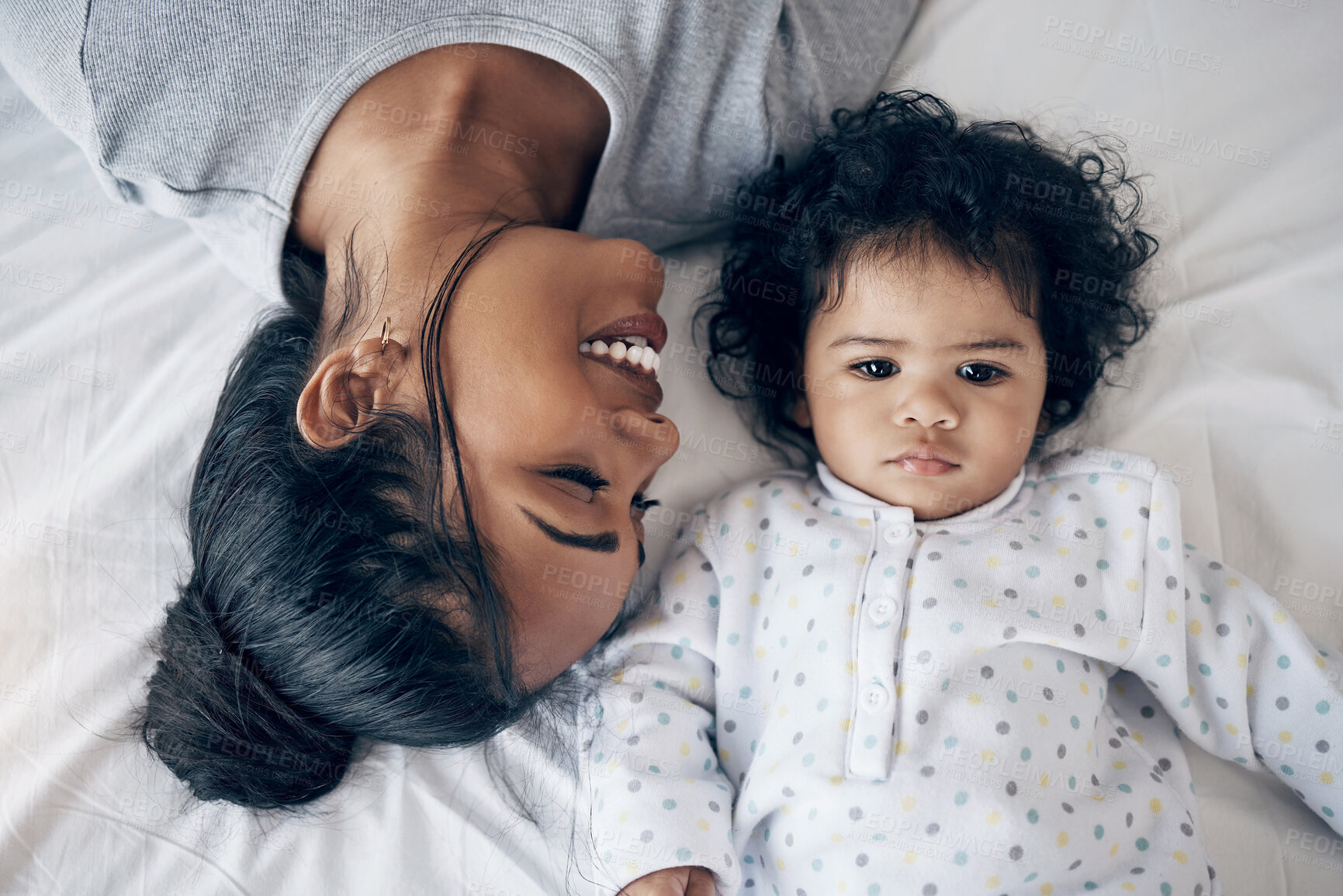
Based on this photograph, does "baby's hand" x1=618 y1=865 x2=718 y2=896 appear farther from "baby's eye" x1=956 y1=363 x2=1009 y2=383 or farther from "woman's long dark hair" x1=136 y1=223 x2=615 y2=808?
"baby's eye" x1=956 y1=363 x2=1009 y2=383

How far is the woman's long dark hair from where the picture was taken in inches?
37.0

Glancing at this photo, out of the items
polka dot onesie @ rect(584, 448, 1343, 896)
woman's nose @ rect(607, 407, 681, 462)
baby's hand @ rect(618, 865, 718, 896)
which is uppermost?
woman's nose @ rect(607, 407, 681, 462)

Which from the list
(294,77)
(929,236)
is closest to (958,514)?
(929,236)

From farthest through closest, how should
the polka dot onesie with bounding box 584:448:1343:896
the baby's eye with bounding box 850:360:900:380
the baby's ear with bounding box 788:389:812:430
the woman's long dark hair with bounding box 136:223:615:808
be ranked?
the baby's ear with bounding box 788:389:812:430, the baby's eye with bounding box 850:360:900:380, the polka dot onesie with bounding box 584:448:1343:896, the woman's long dark hair with bounding box 136:223:615:808

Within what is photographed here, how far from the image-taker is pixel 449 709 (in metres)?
0.99

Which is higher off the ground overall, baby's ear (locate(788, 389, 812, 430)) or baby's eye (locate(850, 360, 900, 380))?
baby's eye (locate(850, 360, 900, 380))

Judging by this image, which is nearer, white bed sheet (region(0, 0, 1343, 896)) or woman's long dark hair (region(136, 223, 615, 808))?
woman's long dark hair (region(136, 223, 615, 808))

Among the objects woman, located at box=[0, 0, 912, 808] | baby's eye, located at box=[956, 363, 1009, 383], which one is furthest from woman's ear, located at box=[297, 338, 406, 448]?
baby's eye, located at box=[956, 363, 1009, 383]

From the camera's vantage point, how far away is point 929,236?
1176 mm

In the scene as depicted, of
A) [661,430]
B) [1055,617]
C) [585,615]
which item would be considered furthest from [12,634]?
[1055,617]

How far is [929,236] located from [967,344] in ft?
0.52

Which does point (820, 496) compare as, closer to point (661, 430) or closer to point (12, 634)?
point (661, 430)

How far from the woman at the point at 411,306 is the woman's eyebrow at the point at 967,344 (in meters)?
0.29

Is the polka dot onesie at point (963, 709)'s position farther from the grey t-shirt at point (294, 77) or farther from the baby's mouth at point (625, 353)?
the grey t-shirt at point (294, 77)
